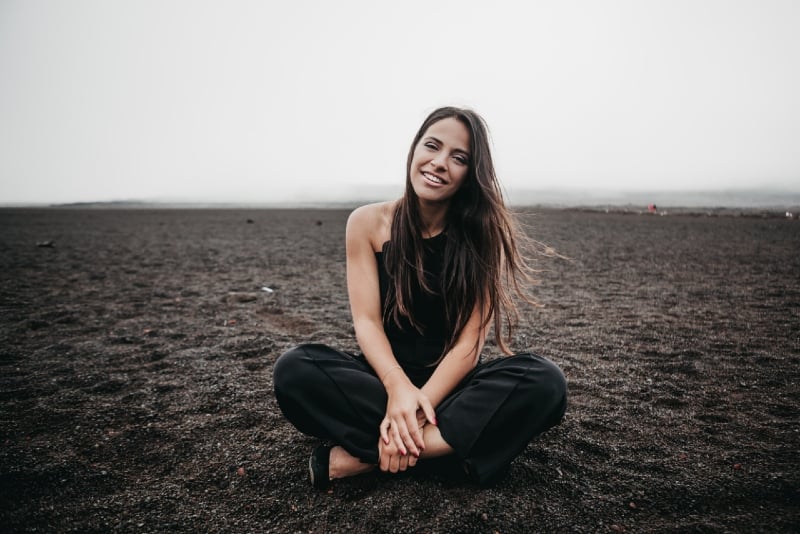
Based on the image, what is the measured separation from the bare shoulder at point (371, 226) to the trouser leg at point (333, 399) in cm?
77

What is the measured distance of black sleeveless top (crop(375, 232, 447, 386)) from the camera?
2.32 meters

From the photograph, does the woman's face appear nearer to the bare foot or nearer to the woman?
the woman

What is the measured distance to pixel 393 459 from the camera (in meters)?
1.84

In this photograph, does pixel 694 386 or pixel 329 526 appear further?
pixel 694 386

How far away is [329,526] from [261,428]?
0.99m

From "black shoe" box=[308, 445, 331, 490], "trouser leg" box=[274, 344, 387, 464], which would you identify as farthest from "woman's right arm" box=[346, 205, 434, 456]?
"black shoe" box=[308, 445, 331, 490]

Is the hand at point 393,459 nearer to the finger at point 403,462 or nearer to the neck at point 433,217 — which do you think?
the finger at point 403,462

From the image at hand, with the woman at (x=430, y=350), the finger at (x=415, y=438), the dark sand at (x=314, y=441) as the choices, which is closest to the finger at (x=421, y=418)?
the woman at (x=430, y=350)

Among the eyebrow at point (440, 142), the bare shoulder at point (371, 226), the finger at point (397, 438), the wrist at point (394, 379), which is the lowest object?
the finger at point (397, 438)

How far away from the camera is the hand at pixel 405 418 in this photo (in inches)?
71.7

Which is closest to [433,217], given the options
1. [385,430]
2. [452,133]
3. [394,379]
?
[452,133]

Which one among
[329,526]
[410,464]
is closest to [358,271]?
[410,464]

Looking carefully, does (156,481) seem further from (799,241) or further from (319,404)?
(799,241)

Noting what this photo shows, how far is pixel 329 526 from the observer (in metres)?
1.76
